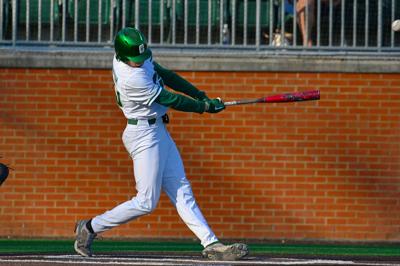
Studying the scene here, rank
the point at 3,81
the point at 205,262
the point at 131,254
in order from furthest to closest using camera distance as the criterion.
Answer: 1. the point at 3,81
2. the point at 131,254
3. the point at 205,262

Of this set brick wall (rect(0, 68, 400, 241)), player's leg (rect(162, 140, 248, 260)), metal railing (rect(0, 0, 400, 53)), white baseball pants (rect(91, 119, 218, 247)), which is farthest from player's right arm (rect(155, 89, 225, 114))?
metal railing (rect(0, 0, 400, 53))

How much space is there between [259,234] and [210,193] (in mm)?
704

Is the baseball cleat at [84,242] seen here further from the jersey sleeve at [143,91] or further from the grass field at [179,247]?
the grass field at [179,247]

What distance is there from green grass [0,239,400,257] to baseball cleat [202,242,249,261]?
63.2 inches

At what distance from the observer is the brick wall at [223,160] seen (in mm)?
13156

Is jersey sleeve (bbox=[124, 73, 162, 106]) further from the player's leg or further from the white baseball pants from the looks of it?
the player's leg

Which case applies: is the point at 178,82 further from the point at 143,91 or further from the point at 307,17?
the point at 307,17

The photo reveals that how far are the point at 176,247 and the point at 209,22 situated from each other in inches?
106

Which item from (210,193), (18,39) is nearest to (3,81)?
(18,39)

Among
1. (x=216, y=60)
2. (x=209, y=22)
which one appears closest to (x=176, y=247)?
(x=216, y=60)

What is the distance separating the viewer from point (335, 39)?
13.5 metres

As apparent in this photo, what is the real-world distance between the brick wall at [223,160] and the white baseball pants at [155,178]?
12.0 ft

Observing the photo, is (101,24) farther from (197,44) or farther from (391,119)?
(391,119)

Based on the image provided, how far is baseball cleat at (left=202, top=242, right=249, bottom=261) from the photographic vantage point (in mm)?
9133
